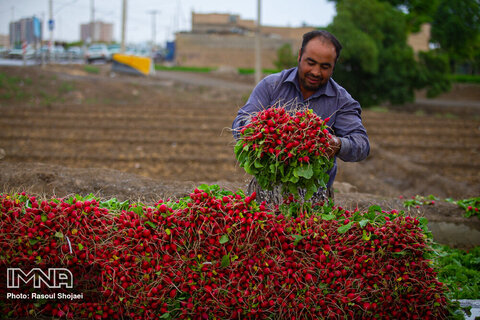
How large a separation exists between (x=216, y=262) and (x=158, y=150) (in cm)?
851

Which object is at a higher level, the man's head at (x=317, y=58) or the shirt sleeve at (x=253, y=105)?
the man's head at (x=317, y=58)

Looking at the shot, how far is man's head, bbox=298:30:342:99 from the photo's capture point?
317cm

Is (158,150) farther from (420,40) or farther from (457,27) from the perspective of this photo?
(420,40)

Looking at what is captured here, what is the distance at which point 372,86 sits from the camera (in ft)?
67.9

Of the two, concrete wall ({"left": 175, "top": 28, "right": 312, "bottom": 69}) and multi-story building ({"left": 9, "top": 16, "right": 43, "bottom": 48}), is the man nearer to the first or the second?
multi-story building ({"left": 9, "top": 16, "right": 43, "bottom": 48})

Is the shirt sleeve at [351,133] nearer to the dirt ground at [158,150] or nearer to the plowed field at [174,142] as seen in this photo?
the dirt ground at [158,150]

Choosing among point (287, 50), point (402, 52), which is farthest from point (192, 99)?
point (402, 52)

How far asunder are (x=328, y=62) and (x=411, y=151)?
33.2ft

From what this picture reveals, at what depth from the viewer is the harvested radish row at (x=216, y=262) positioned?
289 cm

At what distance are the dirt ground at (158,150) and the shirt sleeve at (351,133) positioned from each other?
105 cm

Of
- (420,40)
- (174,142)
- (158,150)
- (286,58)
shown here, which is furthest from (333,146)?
(420,40)

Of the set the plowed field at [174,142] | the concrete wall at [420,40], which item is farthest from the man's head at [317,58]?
the concrete wall at [420,40]

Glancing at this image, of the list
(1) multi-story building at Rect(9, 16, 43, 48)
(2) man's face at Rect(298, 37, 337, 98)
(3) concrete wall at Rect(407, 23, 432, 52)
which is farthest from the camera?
(3) concrete wall at Rect(407, 23, 432, 52)

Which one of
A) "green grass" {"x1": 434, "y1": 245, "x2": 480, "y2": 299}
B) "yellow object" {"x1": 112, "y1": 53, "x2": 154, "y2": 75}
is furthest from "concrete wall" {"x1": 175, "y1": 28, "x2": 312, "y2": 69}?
"green grass" {"x1": 434, "y1": 245, "x2": 480, "y2": 299}
